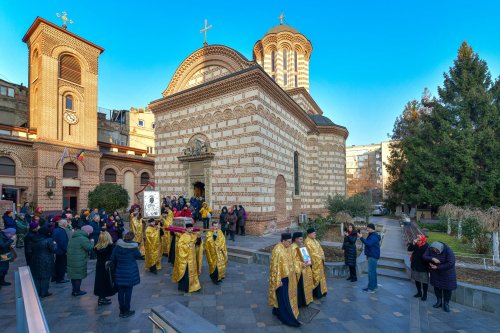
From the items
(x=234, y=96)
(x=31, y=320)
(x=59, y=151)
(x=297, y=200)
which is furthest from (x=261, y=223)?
(x=59, y=151)

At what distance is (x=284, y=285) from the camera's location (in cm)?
553

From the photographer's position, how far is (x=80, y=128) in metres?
25.1

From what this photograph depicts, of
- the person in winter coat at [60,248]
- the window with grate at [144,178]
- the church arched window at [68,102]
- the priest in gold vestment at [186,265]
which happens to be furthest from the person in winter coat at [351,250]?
the window with grate at [144,178]

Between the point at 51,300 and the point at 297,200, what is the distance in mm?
15897

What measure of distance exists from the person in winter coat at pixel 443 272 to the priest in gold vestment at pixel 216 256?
17.8ft

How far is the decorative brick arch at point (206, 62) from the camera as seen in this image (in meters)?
17.5

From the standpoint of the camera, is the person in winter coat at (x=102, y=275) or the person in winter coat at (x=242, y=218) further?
the person in winter coat at (x=242, y=218)

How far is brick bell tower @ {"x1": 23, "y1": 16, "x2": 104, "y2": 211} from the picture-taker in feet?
73.2

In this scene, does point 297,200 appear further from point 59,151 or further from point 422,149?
point 59,151

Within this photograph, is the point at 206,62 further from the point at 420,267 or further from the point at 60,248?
the point at 420,267

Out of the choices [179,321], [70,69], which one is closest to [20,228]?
[179,321]

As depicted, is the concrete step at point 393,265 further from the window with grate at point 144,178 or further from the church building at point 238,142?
the window with grate at point 144,178

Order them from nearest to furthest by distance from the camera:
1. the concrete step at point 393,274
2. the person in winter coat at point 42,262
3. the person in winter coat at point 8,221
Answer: the person in winter coat at point 42,262
the concrete step at point 393,274
the person in winter coat at point 8,221

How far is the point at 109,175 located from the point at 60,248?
74.0 ft
